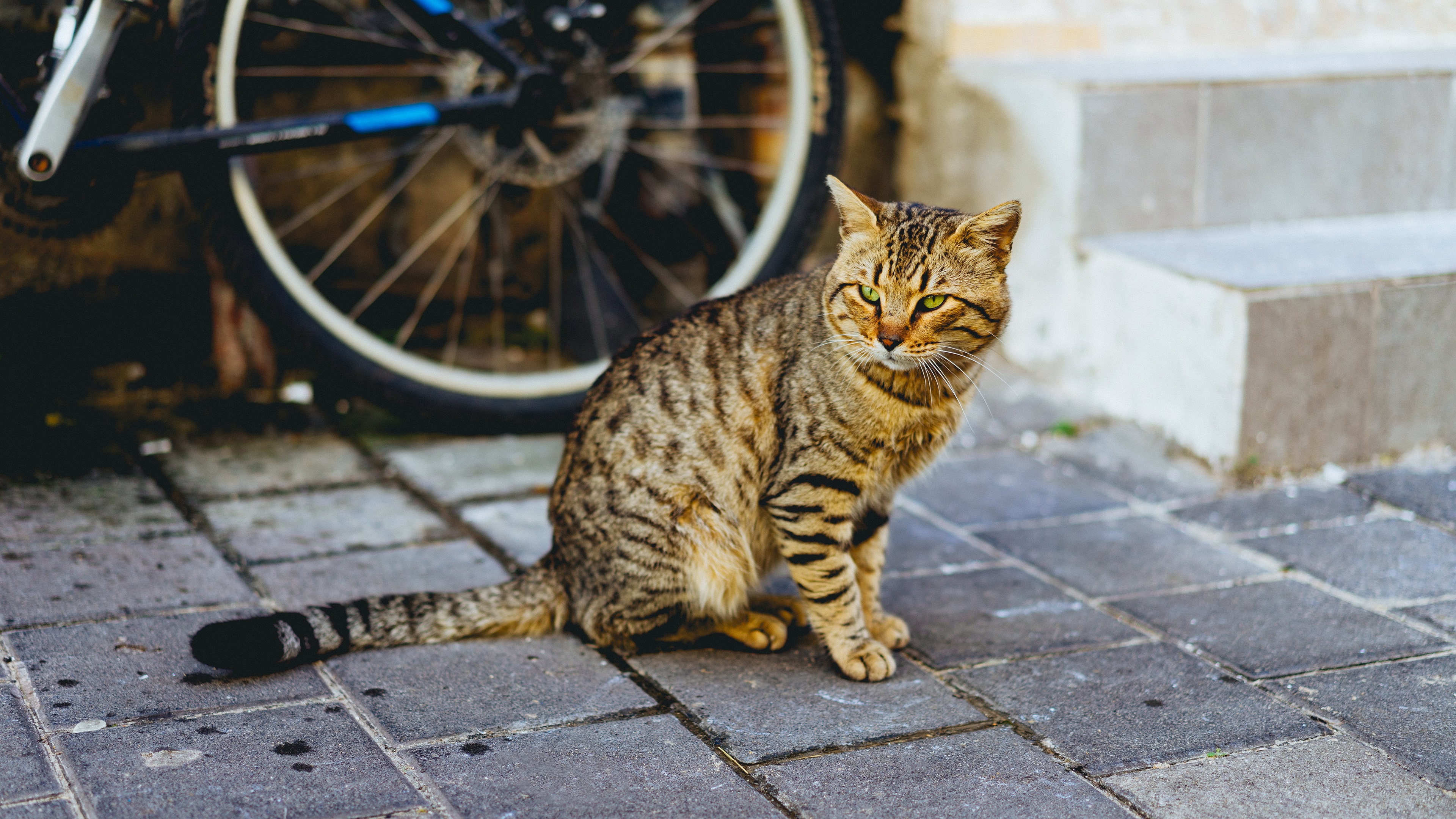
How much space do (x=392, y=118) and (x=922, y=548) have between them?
1.68 metres

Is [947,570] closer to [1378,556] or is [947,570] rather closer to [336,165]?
[1378,556]

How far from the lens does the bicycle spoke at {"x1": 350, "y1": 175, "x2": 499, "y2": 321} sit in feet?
13.3

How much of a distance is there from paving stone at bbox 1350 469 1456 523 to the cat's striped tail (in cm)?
217

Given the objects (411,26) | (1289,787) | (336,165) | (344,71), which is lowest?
(1289,787)

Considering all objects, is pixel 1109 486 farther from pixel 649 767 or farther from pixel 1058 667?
pixel 649 767

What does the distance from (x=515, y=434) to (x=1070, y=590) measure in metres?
1.59

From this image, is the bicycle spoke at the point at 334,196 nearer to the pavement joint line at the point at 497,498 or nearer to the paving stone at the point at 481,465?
the paving stone at the point at 481,465

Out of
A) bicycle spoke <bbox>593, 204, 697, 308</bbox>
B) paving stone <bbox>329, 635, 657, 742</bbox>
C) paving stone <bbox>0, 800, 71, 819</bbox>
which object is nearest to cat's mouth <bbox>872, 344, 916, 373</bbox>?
paving stone <bbox>329, 635, 657, 742</bbox>

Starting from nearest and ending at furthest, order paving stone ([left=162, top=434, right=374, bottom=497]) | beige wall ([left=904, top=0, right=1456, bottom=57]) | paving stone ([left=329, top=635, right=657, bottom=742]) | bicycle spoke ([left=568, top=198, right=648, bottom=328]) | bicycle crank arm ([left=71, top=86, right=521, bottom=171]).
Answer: paving stone ([left=329, top=635, right=657, bottom=742]) → bicycle crank arm ([left=71, top=86, right=521, bottom=171]) → paving stone ([left=162, top=434, right=374, bottom=497]) → bicycle spoke ([left=568, top=198, right=648, bottom=328]) → beige wall ([left=904, top=0, right=1456, bottom=57])

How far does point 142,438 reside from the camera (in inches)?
143

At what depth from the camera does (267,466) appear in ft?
11.5

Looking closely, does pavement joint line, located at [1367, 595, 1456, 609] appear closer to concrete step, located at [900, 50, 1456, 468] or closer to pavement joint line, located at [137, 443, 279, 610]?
concrete step, located at [900, 50, 1456, 468]

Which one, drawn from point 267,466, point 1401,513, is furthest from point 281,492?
point 1401,513

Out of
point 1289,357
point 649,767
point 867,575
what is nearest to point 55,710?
point 649,767
